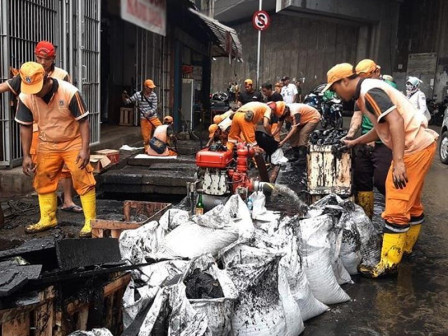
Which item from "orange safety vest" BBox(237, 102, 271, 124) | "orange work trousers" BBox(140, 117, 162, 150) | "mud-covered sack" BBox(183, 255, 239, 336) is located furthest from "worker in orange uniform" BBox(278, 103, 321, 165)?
"mud-covered sack" BBox(183, 255, 239, 336)

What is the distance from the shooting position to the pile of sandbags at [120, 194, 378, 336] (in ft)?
7.63

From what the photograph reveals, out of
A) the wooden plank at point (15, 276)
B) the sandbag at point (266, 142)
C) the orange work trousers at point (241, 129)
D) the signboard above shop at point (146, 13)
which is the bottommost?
the wooden plank at point (15, 276)

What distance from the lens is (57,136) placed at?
4500 millimetres

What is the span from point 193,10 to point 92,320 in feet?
32.3

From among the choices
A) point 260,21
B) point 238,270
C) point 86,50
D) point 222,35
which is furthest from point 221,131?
point 260,21

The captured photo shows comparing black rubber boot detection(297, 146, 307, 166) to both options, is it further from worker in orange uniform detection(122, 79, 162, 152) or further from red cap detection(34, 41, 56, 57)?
red cap detection(34, 41, 56, 57)

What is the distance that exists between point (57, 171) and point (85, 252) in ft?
7.22

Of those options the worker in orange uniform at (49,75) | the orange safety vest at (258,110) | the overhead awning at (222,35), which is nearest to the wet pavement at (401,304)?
the worker in orange uniform at (49,75)

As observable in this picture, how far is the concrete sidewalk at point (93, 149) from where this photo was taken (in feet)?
19.2

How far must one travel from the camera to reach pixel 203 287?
249 cm

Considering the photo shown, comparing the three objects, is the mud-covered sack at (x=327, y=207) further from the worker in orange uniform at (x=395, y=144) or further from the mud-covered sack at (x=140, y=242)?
the mud-covered sack at (x=140, y=242)

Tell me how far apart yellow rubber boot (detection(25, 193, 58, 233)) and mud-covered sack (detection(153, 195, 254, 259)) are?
211cm

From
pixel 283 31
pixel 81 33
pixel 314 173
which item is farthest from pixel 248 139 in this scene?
pixel 283 31

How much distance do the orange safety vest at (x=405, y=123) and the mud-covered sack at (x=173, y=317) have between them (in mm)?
2141
